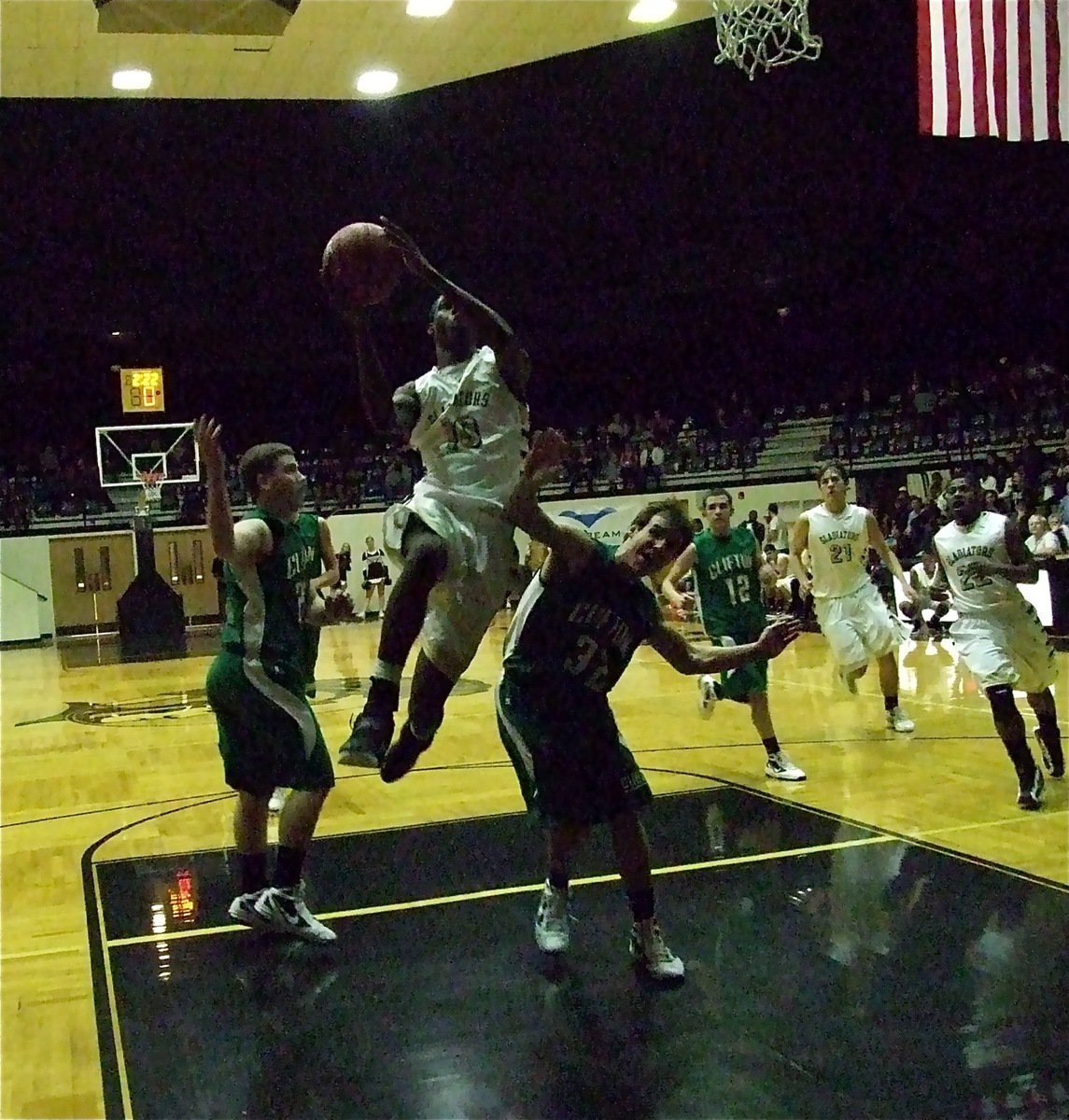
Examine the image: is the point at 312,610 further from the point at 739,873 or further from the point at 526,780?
the point at 739,873

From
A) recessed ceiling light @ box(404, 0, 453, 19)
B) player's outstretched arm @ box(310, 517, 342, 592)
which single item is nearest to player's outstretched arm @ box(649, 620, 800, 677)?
player's outstretched arm @ box(310, 517, 342, 592)

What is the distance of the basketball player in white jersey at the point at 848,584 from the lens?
751 cm

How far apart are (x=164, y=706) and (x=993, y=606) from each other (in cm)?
704

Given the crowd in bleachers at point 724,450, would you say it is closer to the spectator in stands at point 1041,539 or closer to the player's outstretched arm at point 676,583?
the spectator in stands at point 1041,539

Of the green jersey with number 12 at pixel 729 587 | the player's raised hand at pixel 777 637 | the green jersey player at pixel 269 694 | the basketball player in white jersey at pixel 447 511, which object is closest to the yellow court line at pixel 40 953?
the green jersey player at pixel 269 694

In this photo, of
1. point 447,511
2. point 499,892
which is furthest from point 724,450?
point 447,511

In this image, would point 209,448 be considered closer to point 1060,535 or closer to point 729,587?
point 729,587

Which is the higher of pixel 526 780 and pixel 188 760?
pixel 526 780

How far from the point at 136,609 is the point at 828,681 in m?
10.4

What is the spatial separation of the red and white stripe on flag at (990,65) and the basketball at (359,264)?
12.7 feet

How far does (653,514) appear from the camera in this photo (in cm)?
358

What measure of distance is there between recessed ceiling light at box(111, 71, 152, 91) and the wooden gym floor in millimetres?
4840

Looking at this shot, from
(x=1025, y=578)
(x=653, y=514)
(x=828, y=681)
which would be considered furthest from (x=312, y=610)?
(x=828, y=681)

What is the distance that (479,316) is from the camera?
130 inches
